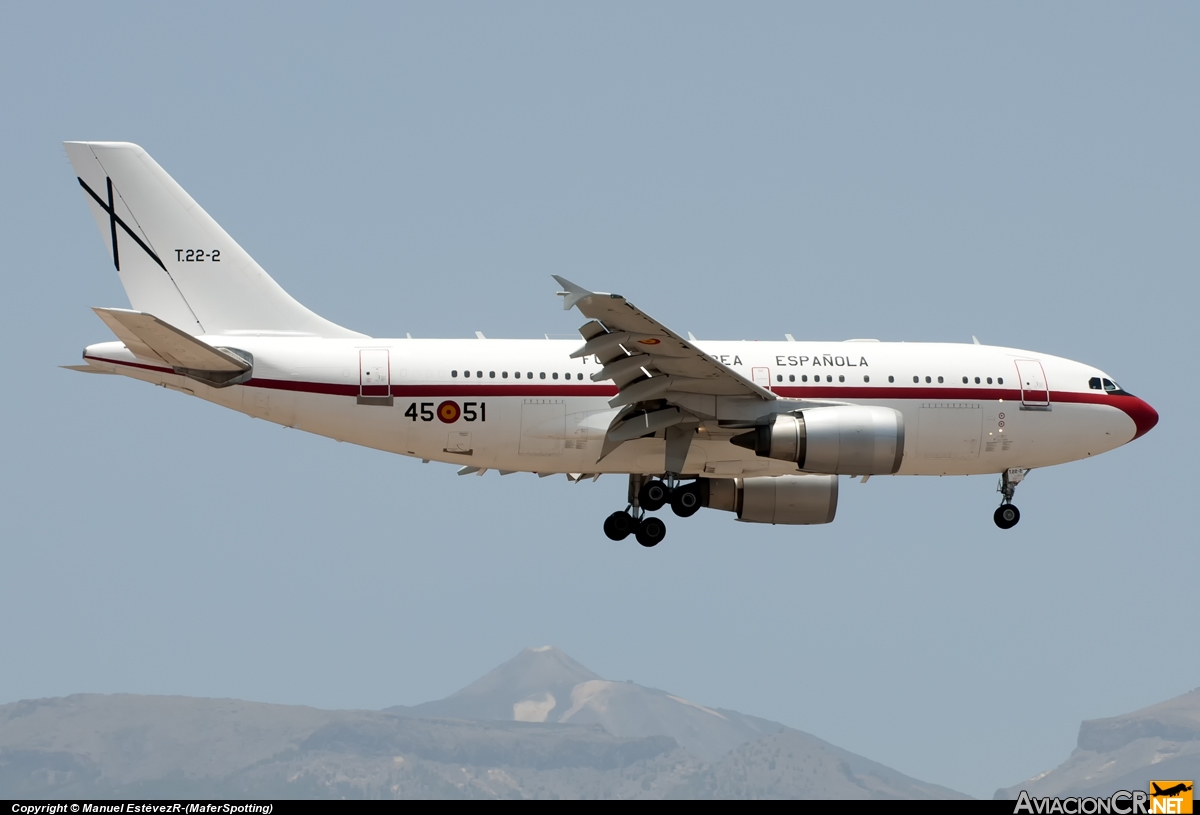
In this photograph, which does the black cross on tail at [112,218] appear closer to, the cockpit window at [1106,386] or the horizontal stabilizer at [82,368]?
the horizontal stabilizer at [82,368]

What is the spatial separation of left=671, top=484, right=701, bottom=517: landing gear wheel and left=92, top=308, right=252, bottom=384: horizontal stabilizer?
979 cm

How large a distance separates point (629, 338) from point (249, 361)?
7.93 metres

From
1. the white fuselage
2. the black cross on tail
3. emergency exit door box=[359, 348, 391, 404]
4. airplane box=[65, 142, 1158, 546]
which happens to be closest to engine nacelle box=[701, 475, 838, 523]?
airplane box=[65, 142, 1158, 546]

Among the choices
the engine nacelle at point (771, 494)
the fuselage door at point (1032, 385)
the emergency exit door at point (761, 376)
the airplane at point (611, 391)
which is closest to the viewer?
the airplane at point (611, 391)

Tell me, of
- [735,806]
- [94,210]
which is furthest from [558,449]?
[735,806]

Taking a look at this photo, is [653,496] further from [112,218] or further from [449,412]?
[112,218]

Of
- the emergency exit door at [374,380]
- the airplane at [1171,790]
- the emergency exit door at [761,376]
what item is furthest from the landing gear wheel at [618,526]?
the airplane at [1171,790]

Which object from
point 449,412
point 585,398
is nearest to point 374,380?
point 449,412

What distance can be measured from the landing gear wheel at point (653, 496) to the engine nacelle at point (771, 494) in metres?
1.51

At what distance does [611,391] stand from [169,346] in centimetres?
915

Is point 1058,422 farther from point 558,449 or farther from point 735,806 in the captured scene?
point 735,806

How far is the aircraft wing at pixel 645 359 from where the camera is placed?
30689 millimetres

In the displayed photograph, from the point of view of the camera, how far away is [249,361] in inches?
1296

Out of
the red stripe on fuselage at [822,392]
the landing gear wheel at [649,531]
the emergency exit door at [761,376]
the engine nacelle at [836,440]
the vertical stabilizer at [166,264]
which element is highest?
the vertical stabilizer at [166,264]
